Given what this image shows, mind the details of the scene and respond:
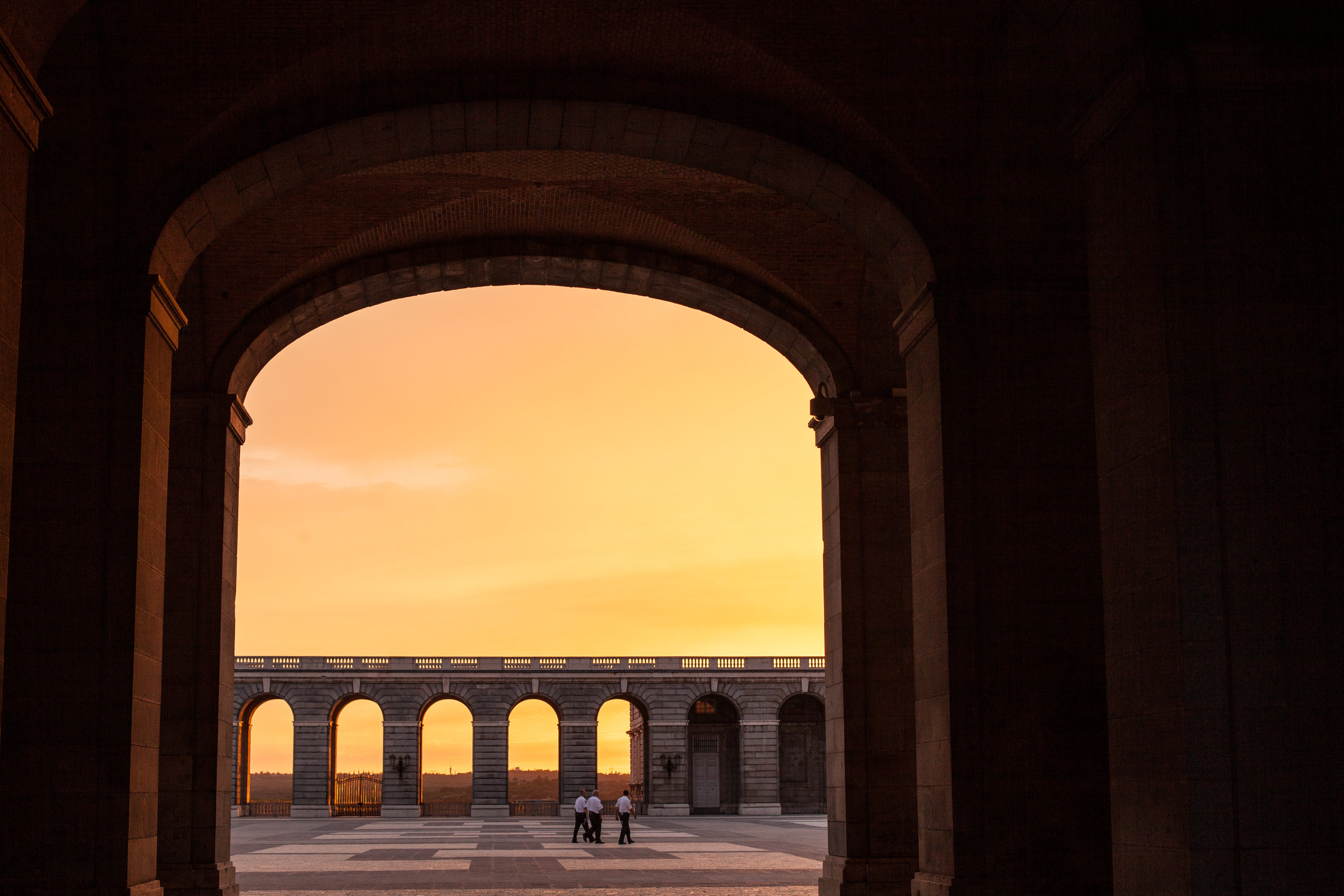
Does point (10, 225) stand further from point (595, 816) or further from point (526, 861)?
point (595, 816)

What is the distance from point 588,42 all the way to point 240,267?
7.16m

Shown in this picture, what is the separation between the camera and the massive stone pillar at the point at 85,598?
11.7 meters

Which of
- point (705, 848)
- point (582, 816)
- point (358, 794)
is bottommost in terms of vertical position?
point (358, 794)

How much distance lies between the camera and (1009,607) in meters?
13.0

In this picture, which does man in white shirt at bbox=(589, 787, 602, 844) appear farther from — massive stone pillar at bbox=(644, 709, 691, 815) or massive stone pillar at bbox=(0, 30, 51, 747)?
massive stone pillar at bbox=(0, 30, 51, 747)

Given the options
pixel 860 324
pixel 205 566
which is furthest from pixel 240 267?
pixel 860 324

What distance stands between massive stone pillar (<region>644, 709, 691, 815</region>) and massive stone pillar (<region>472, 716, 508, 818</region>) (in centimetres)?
668

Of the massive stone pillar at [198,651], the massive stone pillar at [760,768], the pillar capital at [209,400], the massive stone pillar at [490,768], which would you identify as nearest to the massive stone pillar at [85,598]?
the massive stone pillar at [198,651]

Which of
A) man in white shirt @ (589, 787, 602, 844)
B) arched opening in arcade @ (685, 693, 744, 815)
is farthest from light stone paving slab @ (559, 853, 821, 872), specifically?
arched opening in arcade @ (685, 693, 744, 815)

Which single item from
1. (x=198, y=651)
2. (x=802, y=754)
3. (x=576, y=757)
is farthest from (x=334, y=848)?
(x=802, y=754)

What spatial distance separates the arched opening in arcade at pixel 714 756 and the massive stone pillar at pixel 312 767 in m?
16.6

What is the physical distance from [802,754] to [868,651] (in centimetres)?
5069

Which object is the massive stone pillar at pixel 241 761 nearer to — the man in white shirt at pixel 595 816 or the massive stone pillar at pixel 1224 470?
the man in white shirt at pixel 595 816

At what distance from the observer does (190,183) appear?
43.2 ft
